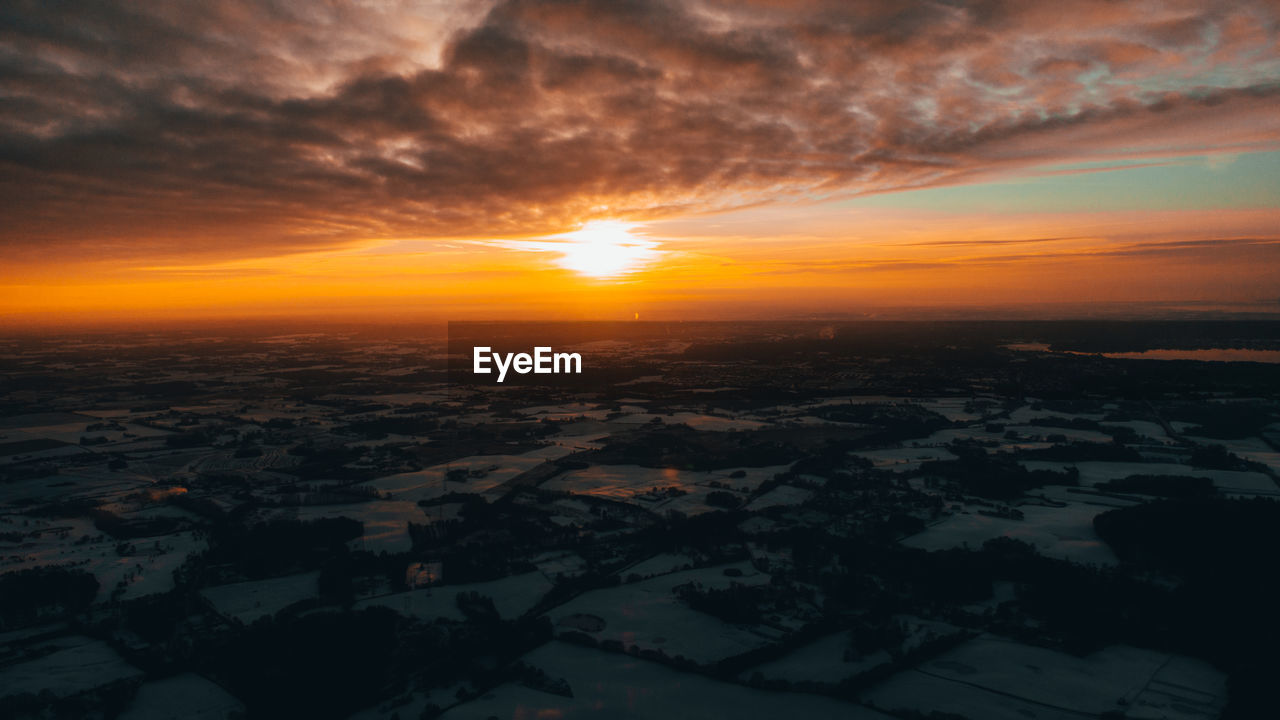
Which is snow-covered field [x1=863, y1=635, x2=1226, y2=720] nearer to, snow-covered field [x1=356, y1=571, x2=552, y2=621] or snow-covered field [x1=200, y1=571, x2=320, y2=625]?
snow-covered field [x1=356, y1=571, x2=552, y2=621]

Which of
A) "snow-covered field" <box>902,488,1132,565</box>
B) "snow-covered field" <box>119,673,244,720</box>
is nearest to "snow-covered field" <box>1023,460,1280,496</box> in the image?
"snow-covered field" <box>902,488,1132,565</box>

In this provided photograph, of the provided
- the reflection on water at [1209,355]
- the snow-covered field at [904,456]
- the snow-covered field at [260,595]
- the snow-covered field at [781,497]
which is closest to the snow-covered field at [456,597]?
the snow-covered field at [260,595]

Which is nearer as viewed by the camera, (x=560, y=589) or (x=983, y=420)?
(x=560, y=589)

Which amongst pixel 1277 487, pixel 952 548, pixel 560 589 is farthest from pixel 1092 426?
pixel 560 589

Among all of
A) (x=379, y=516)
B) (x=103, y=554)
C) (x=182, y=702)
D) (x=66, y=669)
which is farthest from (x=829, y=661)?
(x=103, y=554)

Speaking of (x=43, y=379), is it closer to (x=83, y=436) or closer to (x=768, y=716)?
(x=83, y=436)

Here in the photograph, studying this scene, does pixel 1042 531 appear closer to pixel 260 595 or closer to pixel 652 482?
pixel 652 482

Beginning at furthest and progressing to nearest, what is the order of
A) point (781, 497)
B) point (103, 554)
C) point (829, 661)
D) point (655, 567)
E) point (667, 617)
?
point (781, 497), point (103, 554), point (655, 567), point (667, 617), point (829, 661)
